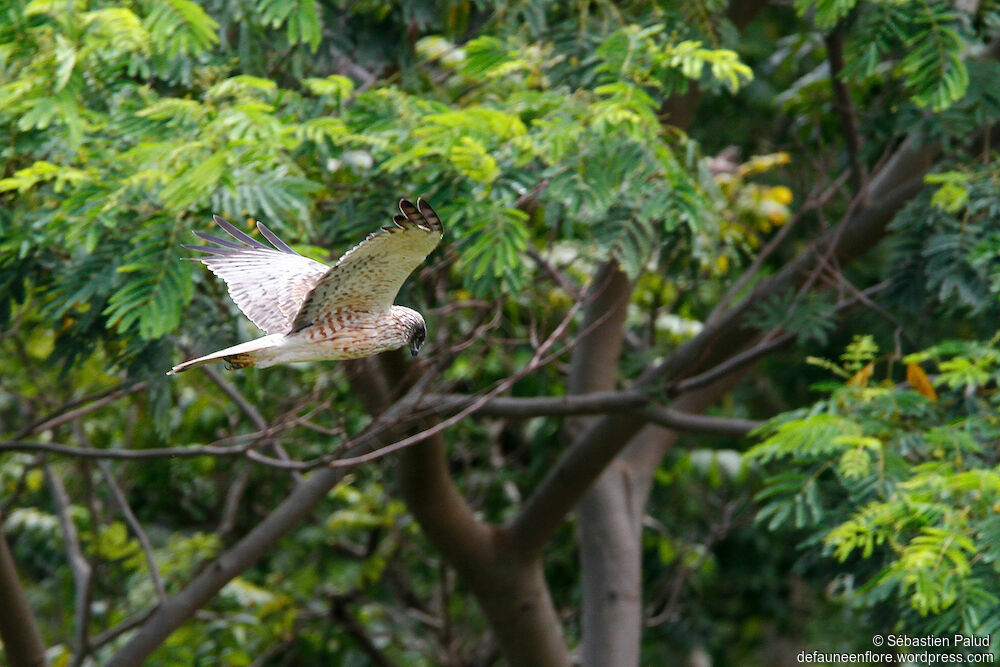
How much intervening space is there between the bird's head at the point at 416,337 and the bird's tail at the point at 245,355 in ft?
1.52

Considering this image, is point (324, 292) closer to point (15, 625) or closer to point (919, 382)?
point (919, 382)

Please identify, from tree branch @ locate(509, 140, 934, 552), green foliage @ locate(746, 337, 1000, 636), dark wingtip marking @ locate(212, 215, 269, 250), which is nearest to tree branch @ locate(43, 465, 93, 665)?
tree branch @ locate(509, 140, 934, 552)

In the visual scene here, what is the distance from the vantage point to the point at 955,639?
4.22 m

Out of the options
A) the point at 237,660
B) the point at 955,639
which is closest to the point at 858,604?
the point at 955,639

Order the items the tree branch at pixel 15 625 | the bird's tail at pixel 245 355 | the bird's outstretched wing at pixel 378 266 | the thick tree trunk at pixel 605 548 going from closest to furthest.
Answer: the bird's outstretched wing at pixel 378 266
the bird's tail at pixel 245 355
the tree branch at pixel 15 625
the thick tree trunk at pixel 605 548

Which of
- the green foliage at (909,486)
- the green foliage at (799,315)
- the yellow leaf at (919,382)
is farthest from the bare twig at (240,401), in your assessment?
the yellow leaf at (919,382)

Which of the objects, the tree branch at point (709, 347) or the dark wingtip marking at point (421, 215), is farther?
the tree branch at point (709, 347)

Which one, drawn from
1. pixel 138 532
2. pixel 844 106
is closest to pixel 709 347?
pixel 844 106

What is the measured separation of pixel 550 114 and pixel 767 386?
4.34 m

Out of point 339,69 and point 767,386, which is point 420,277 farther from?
point 767,386

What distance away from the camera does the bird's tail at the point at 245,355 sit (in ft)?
11.3

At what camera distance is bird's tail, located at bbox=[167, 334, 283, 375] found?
3.43 m

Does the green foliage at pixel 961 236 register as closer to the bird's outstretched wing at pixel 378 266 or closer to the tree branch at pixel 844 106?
the tree branch at pixel 844 106

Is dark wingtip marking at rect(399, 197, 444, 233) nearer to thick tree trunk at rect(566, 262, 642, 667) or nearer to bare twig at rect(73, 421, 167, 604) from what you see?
thick tree trunk at rect(566, 262, 642, 667)
